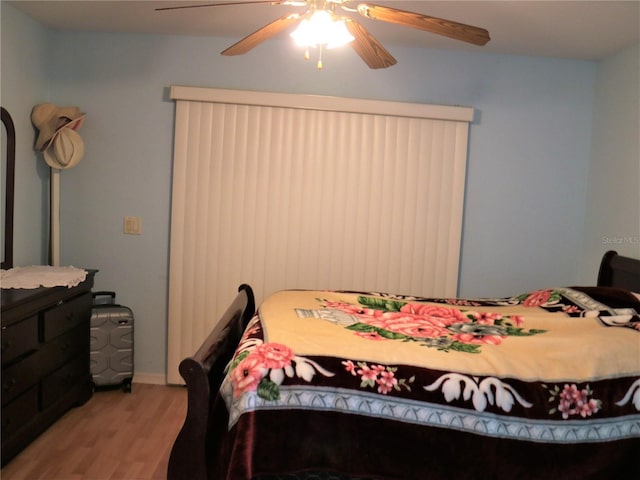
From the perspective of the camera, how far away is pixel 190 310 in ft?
12.2

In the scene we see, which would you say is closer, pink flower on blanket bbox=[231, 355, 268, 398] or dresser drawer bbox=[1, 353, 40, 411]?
pink flower on blanket bbox=[231, 355, 268, 398]

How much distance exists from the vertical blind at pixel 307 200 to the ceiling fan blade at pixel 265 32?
3.76ft

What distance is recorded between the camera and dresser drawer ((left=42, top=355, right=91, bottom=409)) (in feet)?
9.75

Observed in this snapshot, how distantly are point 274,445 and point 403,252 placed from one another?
2086mm

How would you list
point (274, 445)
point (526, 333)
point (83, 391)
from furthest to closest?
point (83, 391)
point (526, 333)
point (274, 445)

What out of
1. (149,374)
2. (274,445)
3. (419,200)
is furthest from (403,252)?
(274,445)

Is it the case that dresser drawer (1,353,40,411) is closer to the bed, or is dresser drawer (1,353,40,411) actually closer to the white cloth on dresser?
the white cloth on dresser

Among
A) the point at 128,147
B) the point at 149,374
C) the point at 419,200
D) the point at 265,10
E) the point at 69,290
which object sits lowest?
the point at 149,374

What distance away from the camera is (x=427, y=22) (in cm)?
201

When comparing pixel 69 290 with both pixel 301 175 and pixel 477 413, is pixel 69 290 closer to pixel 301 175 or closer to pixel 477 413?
pixel 301 175

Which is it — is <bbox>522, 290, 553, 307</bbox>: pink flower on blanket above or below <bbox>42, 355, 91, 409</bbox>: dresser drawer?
above

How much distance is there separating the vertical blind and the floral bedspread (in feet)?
5.11

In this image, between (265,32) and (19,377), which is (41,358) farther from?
(265,32)

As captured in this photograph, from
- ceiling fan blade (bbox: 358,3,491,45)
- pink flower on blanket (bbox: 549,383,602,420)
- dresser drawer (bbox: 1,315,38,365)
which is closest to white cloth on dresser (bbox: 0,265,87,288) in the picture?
dresser drawer (bbox: 1,315,38,365)
